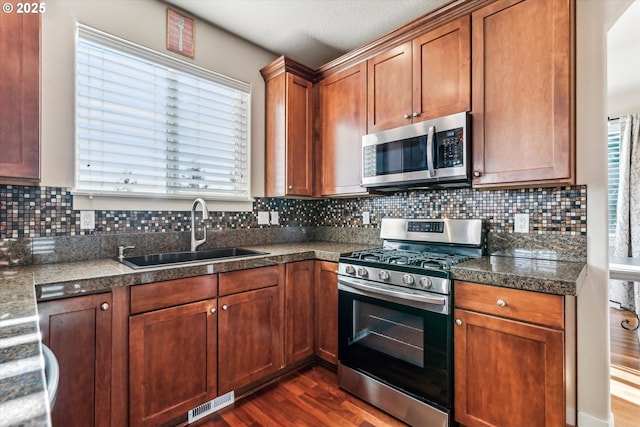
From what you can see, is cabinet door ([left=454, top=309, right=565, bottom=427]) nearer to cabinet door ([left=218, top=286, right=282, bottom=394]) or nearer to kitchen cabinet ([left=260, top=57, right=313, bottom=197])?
cabinet door ([left=218, top=286, right=282, bottom=394])

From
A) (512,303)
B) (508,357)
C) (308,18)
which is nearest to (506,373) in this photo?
(508,357)

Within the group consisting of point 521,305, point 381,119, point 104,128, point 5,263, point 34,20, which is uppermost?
point 34,20

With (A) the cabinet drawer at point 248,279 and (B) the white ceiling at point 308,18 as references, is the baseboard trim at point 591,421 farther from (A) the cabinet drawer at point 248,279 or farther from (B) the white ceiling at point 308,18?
(B) the white ceiling at point 308,18

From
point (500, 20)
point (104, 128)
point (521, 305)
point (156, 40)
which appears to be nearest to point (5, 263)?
point (104, 128)

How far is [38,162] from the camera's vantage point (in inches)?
57.7

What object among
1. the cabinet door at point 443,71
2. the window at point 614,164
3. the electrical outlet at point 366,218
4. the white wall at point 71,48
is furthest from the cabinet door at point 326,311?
the window at point 614,164

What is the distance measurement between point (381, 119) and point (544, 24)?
1.03 m

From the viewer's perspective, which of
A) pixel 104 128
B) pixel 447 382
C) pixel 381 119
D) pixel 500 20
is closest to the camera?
pixel 447 382

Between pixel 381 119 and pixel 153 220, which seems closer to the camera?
pixel 153 220

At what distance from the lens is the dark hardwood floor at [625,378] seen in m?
1.83

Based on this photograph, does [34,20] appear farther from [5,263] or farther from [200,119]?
[5,263]

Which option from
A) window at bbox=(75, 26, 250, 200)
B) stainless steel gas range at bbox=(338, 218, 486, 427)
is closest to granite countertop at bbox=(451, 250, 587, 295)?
stainless steel gas range at bbox=(338, 218, 486, 427)

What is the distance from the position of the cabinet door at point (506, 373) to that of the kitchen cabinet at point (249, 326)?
1.15 meters

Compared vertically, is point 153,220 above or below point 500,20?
below
